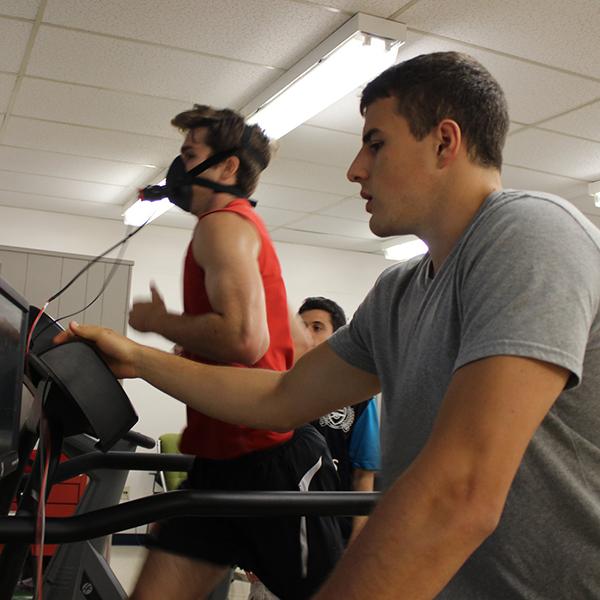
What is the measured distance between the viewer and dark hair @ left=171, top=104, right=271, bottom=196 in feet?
6.53

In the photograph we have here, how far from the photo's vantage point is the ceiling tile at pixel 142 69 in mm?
3602

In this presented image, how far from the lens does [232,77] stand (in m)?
3.90

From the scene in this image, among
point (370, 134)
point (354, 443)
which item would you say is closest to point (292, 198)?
point (354, 443)

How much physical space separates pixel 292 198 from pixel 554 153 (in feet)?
6.84

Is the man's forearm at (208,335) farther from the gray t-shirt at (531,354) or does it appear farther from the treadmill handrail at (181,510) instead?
the gray t-shirt at (531,354)

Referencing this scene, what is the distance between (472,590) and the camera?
1.01m

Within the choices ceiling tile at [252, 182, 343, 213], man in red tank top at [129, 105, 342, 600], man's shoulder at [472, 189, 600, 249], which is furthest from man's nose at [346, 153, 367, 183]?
ceiling tile at [252, 182, 343, 213]

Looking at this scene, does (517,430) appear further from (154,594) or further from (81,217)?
(81,217)

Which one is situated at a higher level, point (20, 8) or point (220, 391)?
point (20, 8)

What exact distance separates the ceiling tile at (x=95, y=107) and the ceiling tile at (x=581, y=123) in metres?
2.06

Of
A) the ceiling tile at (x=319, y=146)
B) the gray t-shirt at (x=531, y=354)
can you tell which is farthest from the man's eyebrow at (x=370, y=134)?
the ceiling tile at (x=319, y=146)

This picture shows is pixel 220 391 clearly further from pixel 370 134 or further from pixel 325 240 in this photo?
pixel 325 240

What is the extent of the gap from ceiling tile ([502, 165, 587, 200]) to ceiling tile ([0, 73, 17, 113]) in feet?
10.2

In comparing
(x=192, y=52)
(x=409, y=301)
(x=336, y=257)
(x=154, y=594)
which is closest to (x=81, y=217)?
(x=336, y=257)
